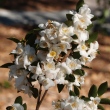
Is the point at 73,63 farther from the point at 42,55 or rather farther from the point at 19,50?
the point at 19,50

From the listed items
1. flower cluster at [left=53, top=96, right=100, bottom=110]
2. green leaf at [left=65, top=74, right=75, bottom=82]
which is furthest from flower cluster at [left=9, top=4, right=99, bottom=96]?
flower cluster at [left=53, top=96, right=100, bottom=110]

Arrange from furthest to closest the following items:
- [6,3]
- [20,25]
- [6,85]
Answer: [6,3] → [20,25] → [6,85]

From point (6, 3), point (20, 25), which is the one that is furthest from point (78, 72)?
point (6, 3)

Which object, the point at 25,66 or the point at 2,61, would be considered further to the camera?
the point at 2,61

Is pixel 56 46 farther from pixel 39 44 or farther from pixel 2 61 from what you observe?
pixel 2 61

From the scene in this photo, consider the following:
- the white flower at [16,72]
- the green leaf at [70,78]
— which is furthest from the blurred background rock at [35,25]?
the green leaf at [70,78]

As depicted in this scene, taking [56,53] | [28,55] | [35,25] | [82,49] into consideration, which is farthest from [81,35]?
[35,25]

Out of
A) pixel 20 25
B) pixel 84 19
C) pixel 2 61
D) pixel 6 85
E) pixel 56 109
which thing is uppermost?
pixel 20 25
